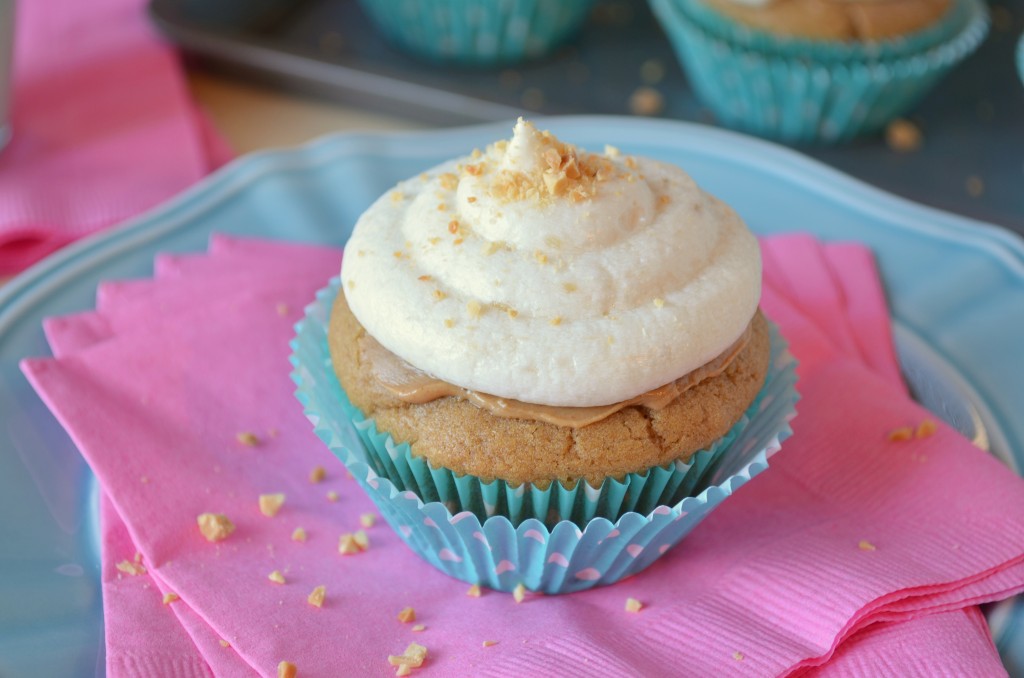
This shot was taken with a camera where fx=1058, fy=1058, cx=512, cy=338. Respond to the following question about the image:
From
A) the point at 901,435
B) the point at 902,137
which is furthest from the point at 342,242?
the point at 902,137

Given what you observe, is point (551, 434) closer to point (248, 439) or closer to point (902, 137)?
point (248, 439)

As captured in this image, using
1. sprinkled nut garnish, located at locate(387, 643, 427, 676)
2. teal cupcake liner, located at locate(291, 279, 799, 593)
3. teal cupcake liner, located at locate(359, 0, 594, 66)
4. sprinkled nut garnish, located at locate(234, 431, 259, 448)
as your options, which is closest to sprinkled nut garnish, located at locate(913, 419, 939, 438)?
teal cupcake liner, located at locate(291, 279, 799, 593)

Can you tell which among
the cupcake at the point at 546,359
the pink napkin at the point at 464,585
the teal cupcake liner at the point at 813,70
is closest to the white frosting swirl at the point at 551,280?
the cupcake at the point at 546,359

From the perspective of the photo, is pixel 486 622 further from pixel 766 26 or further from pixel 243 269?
pixel 766 26

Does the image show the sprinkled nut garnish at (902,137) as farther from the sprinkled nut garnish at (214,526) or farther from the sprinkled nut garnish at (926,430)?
A: the sprinkled nut garnish at (214,526)

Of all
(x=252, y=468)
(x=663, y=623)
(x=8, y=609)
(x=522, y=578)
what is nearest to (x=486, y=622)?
(x=522, y=578)
